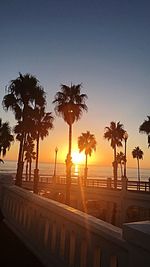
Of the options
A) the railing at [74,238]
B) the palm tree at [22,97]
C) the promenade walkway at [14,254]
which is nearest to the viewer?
the railing at [74,238]

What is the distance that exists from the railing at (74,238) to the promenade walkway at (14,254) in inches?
5.2

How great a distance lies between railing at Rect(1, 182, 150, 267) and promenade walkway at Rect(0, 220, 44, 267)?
13 cm

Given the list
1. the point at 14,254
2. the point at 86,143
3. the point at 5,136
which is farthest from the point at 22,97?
the point at 86,143

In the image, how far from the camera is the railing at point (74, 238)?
2303 millimetres

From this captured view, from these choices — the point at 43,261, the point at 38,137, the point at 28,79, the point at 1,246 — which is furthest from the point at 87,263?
the point at 38,137

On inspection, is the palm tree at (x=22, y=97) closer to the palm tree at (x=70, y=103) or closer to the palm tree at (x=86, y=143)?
the palm tree at (x=70, y=103)

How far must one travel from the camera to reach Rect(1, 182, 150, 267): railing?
7.55 feet

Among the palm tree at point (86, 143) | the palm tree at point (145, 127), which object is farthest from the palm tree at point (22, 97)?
the palm tree at point (86, 143)

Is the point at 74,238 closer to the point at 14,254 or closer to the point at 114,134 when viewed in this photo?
the point at 14,254

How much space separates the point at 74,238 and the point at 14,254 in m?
2.19

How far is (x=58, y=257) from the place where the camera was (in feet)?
12.9

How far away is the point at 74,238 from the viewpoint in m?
3.54

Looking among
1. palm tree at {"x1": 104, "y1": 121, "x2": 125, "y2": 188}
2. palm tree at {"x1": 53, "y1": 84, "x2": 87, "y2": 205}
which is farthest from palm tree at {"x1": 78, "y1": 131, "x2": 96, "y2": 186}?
palm tree at {"x1": 53, "y1": 84, "x2": 87, "y2": 205}

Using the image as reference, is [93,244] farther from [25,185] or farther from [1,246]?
[25,185]
